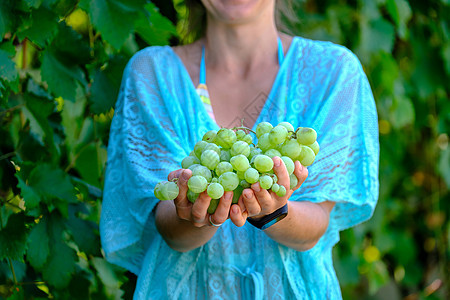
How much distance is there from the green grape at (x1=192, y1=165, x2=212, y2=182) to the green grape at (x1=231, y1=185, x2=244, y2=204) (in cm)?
6

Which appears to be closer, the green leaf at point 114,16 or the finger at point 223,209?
the finger at point 223,209

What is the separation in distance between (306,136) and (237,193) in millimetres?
156

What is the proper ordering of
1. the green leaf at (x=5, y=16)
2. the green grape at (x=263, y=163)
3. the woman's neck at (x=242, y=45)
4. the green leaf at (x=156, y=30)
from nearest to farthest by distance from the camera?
the green grape at (x=263, y=163)
the green leaf at (x=5, y=16)
the woman's neck at (x=242, y=45)
the green leaf at (x=156, y=30)

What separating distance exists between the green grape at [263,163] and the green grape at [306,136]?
0.07 m

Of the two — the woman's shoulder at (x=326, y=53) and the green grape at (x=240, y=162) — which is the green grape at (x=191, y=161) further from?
the woman's shoulder at (x=326, y=53)

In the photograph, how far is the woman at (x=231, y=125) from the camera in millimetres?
1262

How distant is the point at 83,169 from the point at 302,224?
742mm

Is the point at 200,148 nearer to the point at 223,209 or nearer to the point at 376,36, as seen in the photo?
the point at 223,209

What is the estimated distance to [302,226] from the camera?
3.93ft

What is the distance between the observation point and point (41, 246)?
53.4 inches

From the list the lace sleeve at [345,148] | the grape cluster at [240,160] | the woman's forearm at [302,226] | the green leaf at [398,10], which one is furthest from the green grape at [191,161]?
the green leaf at [398,10]

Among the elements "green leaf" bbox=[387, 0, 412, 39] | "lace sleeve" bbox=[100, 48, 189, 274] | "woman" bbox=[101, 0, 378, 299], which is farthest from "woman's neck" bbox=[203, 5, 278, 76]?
"green leaf" bbox=[387, 0, 412, 39]

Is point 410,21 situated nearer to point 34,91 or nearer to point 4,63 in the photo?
point 34,91

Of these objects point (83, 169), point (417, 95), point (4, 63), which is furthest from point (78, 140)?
point (417, 95)
